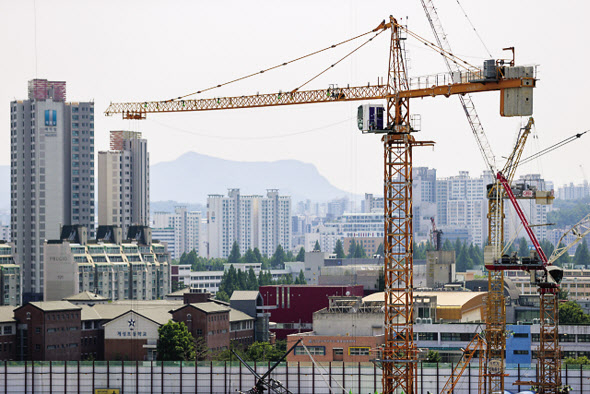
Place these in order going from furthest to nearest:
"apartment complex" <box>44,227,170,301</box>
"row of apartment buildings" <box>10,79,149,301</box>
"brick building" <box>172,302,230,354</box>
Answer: "row of apartment buildings" <box>10,79,149,301</box>, "apartment complex" <box>44,227,170,301</box>, "brick building" <box>172,302,230,354</box>

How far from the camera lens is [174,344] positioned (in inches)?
3159

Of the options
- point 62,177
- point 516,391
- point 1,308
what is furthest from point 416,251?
point 516,391

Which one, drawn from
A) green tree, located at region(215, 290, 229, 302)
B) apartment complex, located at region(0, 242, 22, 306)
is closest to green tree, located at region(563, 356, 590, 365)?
green tree, located at region(215, 290, 229, 302)

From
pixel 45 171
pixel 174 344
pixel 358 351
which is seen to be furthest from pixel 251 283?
pixel 358 351

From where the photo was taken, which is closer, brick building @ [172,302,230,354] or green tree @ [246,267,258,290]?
brick building @ [172,302,230,354]

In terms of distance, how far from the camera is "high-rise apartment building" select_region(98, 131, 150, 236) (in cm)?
14662

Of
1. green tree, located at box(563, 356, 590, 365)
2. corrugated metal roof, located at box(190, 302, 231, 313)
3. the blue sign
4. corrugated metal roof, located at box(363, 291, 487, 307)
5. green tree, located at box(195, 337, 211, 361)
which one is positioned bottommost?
green tree, located at box(195, 337, 211, 361)

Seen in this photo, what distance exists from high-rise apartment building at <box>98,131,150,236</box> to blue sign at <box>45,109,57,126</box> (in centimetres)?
1526

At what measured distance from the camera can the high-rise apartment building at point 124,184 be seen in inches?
5773

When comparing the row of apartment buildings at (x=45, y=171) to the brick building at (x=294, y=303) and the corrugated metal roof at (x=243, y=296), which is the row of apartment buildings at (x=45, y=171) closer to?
the corrugated metal roof at (x=243, y=296)

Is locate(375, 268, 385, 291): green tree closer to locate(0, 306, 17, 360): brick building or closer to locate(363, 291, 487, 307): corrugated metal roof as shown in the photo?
locate(363, 291, 487, 307): corrugated metal roof

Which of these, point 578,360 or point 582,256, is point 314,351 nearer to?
point 578,360

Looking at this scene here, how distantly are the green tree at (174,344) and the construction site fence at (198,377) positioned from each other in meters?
19.4

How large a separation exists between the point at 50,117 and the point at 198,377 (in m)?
78.1
